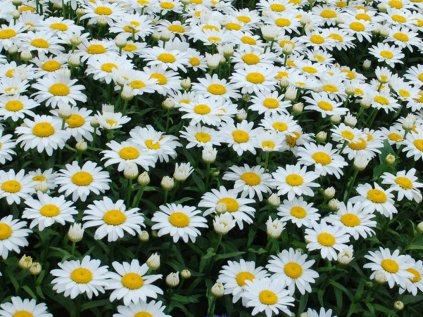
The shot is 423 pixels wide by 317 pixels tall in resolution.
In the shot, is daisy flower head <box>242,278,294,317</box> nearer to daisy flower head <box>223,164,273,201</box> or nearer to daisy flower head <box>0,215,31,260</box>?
daisy flower head <box>223,164,273,201</box>

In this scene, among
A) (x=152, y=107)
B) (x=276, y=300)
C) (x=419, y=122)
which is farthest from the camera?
(x=419, y=122)

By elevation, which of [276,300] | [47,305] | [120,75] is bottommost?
[47,305]

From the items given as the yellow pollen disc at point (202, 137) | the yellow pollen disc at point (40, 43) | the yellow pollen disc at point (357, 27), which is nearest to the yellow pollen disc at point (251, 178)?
the yellow pollen disc at point (202, 137)

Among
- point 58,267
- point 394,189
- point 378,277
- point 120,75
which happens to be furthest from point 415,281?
point 120,75

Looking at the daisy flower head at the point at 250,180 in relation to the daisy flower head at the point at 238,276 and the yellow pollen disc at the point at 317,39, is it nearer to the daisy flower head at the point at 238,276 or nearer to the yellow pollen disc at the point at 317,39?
the daisy flower head at the point at 238,276

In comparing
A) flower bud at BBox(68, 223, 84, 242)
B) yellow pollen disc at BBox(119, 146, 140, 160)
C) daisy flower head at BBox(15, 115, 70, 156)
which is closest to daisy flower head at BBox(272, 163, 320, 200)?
yellow pollen disc at BBox(119, 146, 140, 160)

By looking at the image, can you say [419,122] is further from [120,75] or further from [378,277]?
[120,75]
